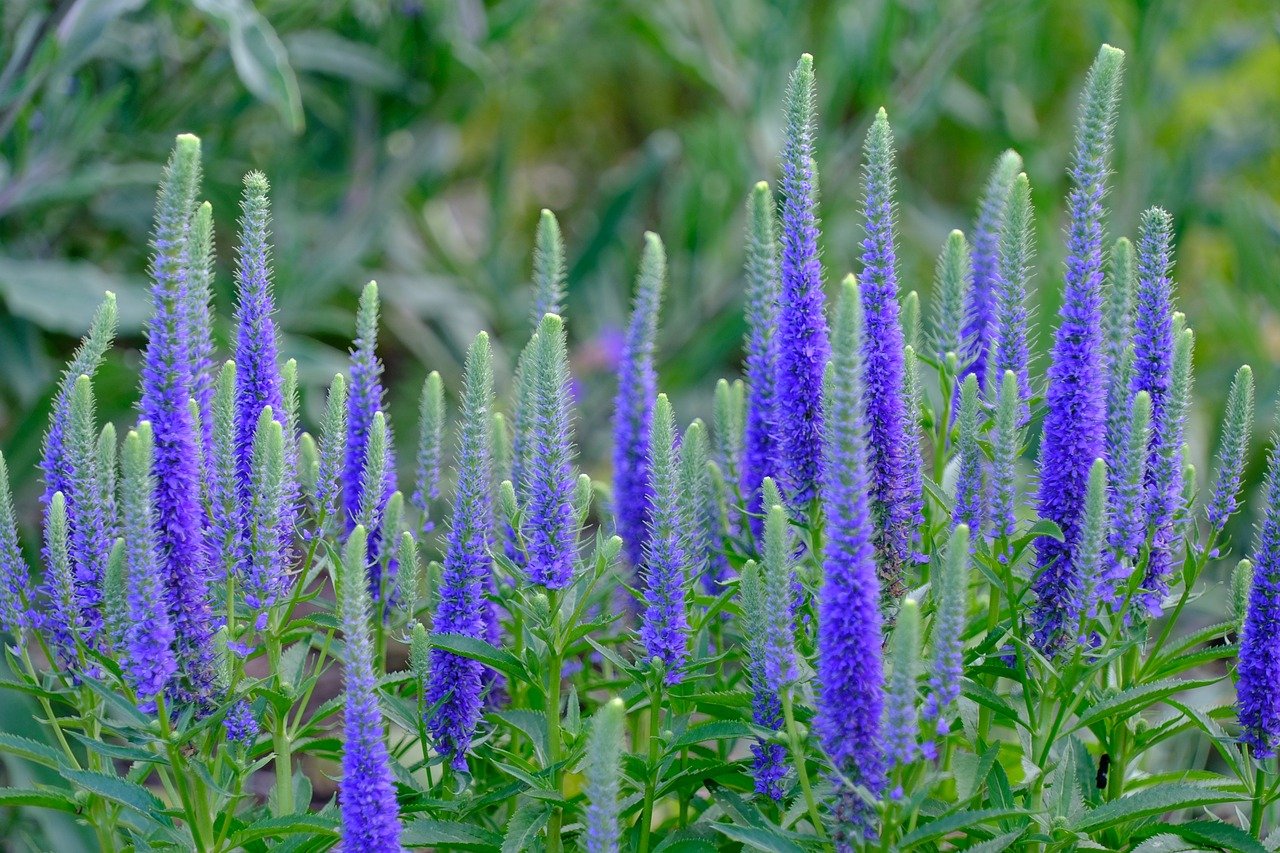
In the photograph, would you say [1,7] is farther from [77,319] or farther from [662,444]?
[662,444]

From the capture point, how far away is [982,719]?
6.30ft

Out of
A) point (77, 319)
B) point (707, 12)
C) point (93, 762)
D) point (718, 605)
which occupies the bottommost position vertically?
point (93, 762)

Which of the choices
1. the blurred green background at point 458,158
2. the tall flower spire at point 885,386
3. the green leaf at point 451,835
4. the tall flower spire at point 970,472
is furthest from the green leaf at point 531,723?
the blurred green background at point 458,158

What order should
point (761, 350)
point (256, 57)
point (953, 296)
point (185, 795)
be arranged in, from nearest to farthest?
point (185, 795)
point (953, 296)
point (761, 350)
point (256, 57)

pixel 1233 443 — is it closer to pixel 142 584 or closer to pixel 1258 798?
pixel 1258 798

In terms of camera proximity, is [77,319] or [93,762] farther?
[77,319]

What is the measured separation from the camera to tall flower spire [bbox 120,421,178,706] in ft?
4.87

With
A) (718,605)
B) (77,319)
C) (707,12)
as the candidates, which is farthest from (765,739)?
(707,12)

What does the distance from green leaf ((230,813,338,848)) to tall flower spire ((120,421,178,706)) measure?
0.69ft

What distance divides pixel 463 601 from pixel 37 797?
617 millimetres

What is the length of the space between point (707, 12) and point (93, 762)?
4262mm

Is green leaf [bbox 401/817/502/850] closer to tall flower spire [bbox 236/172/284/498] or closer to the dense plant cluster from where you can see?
the dense plant cluster

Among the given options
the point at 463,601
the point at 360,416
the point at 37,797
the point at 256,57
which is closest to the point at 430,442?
the point at 360,416

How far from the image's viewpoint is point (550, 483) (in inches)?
68.5
